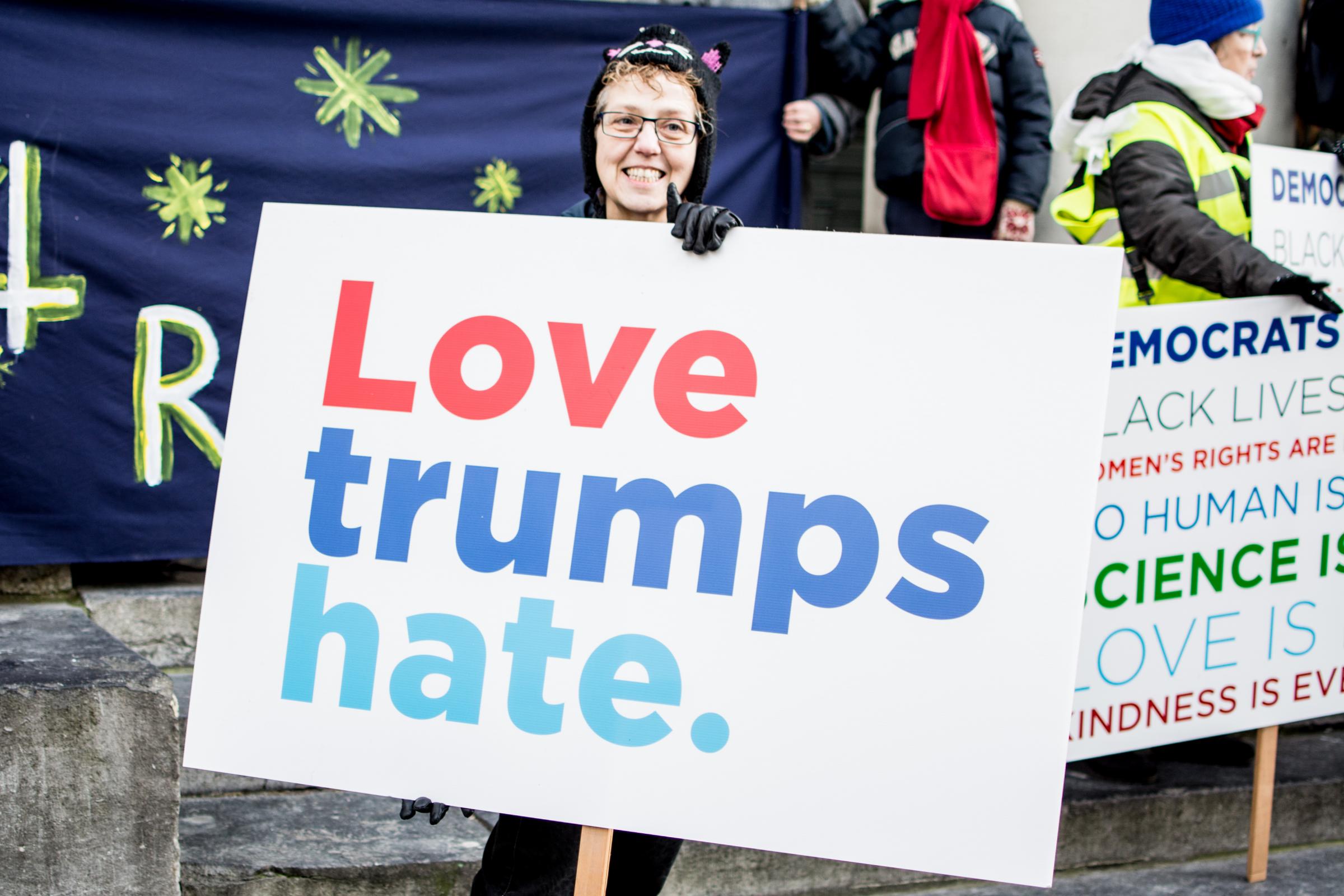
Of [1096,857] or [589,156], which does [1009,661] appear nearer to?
[589,156]

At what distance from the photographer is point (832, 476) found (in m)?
1.97

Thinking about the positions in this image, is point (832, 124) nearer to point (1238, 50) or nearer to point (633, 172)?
point (1238, 50)

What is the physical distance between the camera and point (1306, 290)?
3.22 metres

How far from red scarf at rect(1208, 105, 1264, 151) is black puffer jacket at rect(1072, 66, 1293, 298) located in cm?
3

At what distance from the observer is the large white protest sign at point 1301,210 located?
3479 millimetres

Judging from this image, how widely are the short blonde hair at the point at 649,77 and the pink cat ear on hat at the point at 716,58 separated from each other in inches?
4.2

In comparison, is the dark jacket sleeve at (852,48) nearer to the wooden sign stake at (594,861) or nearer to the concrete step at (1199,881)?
the concrete step at (1199,881)

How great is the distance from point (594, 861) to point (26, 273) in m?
2.43

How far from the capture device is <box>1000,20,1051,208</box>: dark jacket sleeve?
4445mm

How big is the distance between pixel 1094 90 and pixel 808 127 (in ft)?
3.22

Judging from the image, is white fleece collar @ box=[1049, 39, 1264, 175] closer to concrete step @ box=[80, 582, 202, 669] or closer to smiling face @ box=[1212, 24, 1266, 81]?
smiling face @ box=[1212, 24, 1266, 81]

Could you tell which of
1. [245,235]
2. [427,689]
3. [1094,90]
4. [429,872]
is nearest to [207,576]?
[427,689]

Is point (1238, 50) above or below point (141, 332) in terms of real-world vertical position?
above

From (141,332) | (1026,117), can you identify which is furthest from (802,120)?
Result: (141,332)
